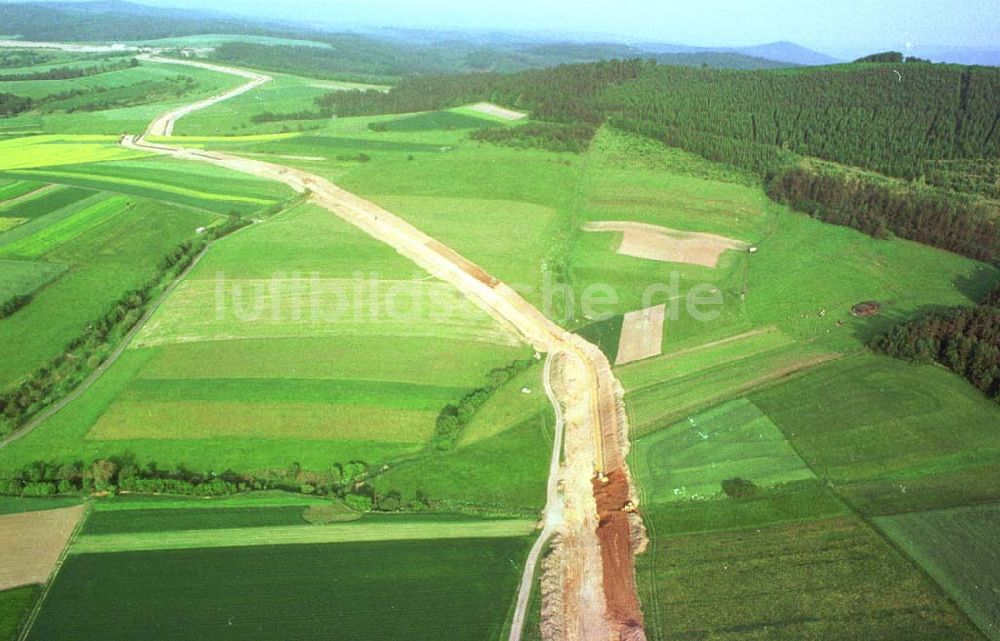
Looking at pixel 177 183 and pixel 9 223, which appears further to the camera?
pixel 177 183

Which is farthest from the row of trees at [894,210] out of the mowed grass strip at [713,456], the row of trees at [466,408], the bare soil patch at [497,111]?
the bare soil patch at [497,111]

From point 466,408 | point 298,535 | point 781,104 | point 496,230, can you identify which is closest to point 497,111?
point 781,104

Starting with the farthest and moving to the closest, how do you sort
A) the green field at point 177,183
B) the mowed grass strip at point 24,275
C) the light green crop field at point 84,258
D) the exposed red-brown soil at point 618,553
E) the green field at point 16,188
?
the green field at point 177,183 < the green field at point 16,188 < the mowed grass strip at point 24,275 < the light green crop field at point 84,258 < the exposed red-brown soil at point 618,553

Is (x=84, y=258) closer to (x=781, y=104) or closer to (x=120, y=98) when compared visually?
(x=120, y=98)

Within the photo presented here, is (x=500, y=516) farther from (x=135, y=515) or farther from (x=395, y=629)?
(x=135, y=515)

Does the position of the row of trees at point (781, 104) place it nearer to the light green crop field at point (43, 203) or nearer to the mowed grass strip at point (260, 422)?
the light green crop field at point (43, 203)

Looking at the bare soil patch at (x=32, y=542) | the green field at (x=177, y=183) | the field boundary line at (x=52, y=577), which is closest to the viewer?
the field boundary line at (x=52, y=577)
